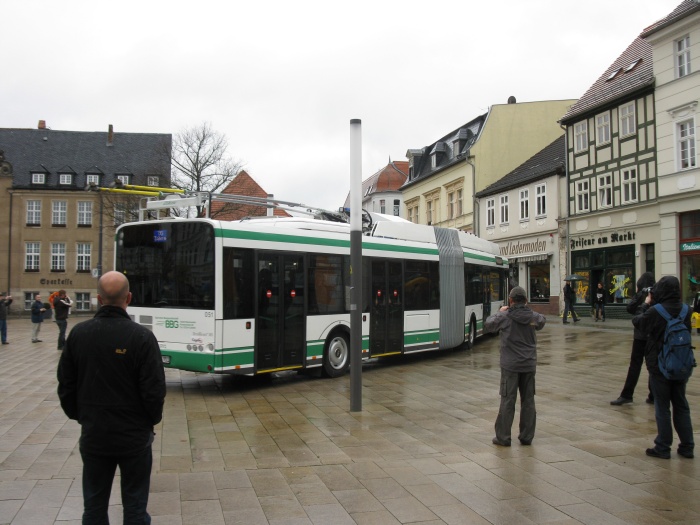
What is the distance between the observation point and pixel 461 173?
47.3 m

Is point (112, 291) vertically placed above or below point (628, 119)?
below

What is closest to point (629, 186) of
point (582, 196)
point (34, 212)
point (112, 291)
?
point (582, 196)

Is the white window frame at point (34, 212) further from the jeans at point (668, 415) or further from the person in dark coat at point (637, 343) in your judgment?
the jeans at point (668, 415)

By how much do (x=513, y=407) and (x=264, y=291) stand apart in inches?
210

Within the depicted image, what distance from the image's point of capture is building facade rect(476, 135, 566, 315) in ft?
118

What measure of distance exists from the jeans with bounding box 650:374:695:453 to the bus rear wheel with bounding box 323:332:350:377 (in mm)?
6982

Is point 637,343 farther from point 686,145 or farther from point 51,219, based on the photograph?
point 51,219

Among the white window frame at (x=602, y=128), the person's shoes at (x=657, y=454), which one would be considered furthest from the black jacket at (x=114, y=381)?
the white window frame at (x=602, y=128)

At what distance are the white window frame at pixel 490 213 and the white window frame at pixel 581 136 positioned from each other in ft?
32.4

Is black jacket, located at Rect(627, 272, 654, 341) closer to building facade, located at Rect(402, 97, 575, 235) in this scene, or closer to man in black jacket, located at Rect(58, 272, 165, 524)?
man in black jacket, located at Rect(58, 272, 165, 524)

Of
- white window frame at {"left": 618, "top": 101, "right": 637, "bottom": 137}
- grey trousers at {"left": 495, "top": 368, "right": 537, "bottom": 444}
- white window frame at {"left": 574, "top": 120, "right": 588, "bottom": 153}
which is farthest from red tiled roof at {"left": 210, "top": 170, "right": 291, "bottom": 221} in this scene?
grey trousers at {"left": 495, "top": 368, "right": 537, "bottom": 444}

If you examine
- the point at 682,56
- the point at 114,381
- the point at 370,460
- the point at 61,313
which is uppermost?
the point at 682,56

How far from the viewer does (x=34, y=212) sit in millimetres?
56906

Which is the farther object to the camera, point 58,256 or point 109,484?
point 58,256
